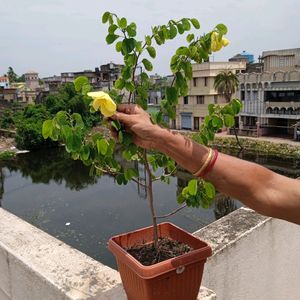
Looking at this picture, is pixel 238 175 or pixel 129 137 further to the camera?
pixel 129 137

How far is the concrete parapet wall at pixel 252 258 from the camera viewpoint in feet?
5.78

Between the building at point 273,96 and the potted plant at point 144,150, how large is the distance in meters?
19.2

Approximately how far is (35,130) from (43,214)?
11792 millimetres

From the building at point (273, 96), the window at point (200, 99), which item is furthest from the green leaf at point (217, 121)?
the window at point (200, 99)

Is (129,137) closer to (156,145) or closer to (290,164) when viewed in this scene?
(156,145)

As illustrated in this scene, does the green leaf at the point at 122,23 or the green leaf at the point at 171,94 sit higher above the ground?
the green leaf at the point at 122,23

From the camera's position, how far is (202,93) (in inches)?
912

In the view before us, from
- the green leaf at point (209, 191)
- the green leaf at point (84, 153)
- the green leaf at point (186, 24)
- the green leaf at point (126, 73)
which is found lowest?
the green leaf at point (209, 191)

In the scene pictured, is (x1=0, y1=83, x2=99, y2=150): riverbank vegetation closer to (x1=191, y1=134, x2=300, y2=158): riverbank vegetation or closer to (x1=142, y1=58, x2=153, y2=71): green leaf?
(x1=191, y1=134, x2=300, y2=158): riverbank vegetation

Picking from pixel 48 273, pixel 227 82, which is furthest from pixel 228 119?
pixel 227 82

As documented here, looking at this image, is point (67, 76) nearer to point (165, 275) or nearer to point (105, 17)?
point (105, 17)

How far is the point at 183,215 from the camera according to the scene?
1152cm

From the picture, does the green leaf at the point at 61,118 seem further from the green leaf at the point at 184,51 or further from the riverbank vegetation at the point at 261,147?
the riverbank vegetation at the point at 261,147

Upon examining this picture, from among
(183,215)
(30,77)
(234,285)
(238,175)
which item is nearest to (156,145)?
(238,175)
